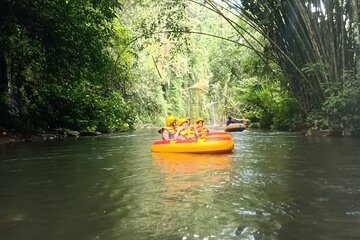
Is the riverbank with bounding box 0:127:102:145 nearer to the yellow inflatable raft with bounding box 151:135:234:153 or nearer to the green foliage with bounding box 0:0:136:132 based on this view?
the green foliage with bounding box 0:0:136:132

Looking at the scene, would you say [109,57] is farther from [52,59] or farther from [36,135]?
[36,135]

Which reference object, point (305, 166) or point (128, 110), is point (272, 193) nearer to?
point (305, 166)

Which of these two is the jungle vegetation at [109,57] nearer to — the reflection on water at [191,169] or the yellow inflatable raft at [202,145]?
the yellow inflatable raft at [202,145]

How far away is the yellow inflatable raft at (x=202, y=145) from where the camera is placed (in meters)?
7.95

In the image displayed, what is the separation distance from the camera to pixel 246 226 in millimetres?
3121

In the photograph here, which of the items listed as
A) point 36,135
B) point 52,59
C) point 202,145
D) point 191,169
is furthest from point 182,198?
point 36,135

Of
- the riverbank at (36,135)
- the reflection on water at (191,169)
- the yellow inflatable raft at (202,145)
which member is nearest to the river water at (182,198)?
the reflection on water at (191,169)

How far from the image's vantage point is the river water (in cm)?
305

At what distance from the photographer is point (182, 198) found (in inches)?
162

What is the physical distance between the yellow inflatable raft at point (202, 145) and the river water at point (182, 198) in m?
0.71

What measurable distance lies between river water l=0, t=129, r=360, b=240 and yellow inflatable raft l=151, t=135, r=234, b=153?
714 millimetres

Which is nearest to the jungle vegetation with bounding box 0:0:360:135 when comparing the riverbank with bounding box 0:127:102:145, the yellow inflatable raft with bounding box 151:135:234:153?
the riverbank with bounding box 0:127:102:145

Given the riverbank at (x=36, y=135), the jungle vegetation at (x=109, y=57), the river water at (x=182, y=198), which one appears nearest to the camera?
the river water at (x=182, y=198)

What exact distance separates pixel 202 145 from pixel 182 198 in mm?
3894
